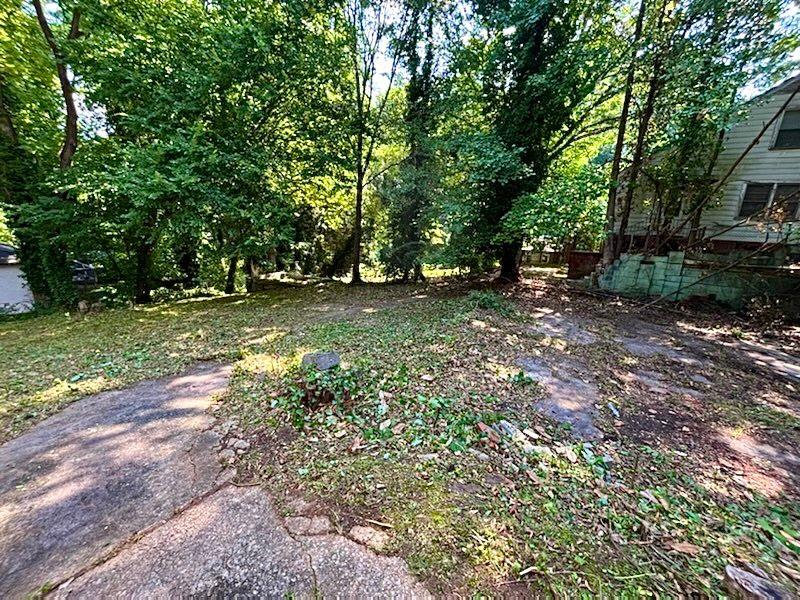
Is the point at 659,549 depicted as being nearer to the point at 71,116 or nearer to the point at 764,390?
the point at 764,390

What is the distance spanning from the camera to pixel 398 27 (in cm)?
951

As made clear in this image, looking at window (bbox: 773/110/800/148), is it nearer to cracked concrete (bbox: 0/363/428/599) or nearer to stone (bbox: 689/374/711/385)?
stone (bbox: 689/374/711/385)

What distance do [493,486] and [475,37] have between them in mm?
10868

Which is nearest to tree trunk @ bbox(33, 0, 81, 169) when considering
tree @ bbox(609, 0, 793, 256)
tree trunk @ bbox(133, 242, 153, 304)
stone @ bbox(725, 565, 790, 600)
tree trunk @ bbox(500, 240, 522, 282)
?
tree trunk @ bbox(133, 242, 153, 304)

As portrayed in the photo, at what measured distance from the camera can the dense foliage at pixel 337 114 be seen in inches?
255

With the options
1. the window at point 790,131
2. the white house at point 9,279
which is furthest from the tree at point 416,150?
the white house at point 9,279

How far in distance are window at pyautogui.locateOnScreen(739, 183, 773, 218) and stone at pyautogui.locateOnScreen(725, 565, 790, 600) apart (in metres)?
12.3

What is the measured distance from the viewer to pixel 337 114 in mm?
9375

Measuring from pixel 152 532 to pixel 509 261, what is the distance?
9.19 metres

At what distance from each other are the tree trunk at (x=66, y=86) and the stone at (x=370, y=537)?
9.97 metres

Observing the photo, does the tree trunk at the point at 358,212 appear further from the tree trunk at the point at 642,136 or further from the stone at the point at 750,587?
the stone at the point at 750,587

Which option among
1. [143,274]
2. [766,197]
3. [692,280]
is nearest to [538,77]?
[692,280]

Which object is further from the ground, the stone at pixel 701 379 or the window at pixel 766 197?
the window at pixel 766 197

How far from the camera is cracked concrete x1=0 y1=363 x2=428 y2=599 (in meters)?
1.56
